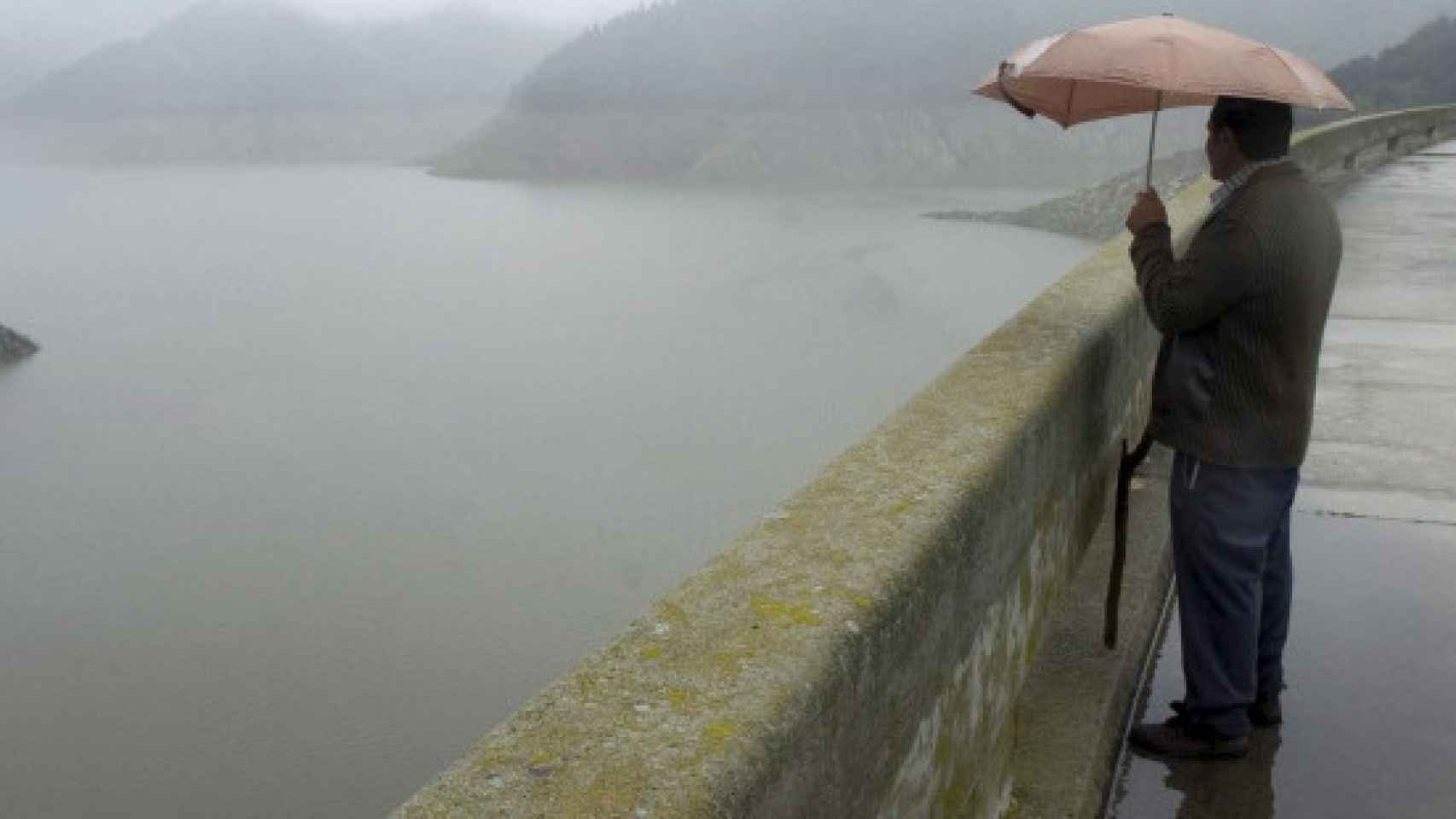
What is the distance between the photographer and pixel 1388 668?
3.04 meters

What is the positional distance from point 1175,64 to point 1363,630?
5.37 ft

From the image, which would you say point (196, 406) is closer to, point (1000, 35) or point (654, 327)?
point (654, 327)

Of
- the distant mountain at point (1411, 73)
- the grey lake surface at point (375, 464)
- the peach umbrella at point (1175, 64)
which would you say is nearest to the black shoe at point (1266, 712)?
the peach umbrella at point (1175, 64)

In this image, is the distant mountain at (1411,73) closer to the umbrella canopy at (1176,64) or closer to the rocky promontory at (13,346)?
the rocky promontory at (13,346)

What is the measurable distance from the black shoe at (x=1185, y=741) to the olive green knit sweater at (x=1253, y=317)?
0.61 metres

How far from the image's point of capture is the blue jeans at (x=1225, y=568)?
2.47 metres

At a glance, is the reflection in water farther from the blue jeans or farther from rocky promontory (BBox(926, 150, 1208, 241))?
rocky promontory (BBox(926, 150, 1208, 241))

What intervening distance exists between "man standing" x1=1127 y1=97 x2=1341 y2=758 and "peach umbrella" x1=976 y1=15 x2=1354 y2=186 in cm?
6

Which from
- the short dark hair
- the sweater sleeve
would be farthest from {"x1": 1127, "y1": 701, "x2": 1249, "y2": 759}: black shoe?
the short dark hair

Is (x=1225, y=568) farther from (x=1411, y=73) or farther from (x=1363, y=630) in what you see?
(x=1411, y=73)

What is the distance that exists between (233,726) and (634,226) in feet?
189

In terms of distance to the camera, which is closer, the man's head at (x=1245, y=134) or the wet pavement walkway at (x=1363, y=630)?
the man's head at (x=1245, y=134)

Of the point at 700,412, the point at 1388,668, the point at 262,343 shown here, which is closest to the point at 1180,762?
the point at 1388,668

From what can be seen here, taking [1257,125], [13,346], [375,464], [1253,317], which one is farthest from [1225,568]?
[13,346]
